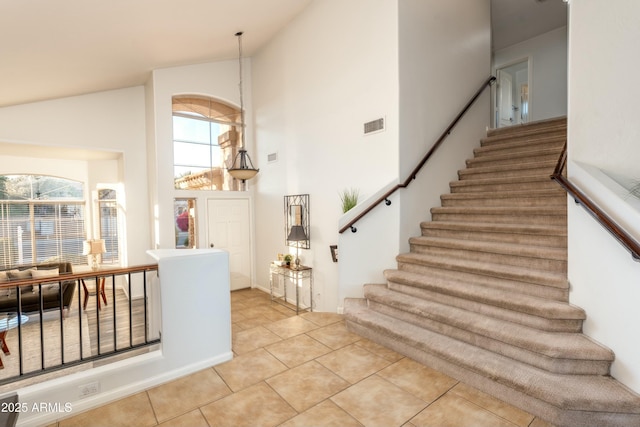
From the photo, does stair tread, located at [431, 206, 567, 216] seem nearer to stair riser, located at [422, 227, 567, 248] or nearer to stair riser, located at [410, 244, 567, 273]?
stair riser, located at [422, 227, 567, 248]

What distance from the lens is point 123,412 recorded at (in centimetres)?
224

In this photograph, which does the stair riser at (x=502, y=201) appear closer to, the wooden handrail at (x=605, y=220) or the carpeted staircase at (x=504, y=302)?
the carpeted staircase at (x=504, y=302)

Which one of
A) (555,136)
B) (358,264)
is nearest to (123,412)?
(358,264)

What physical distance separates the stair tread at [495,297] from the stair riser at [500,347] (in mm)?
322

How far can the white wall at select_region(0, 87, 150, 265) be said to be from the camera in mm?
5062

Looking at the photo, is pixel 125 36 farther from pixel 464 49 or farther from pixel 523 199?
pixel 523 199

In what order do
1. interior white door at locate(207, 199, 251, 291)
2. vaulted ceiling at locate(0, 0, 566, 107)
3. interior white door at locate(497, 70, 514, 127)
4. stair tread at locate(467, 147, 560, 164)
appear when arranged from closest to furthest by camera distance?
vaulted ceiling at locate(0, 0, 566, 107) < stair tread at locate(467, 147, 560, 164) < interior white door at locate(207, 199, 251, 291) < interior white door at locate(497, 70, 514, 127)

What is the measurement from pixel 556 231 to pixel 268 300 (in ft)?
14.5

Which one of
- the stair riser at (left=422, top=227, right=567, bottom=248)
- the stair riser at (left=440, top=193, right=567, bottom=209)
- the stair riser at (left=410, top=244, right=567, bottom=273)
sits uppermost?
the stair riser at (left=440, top=193, right=567, bottom=209)

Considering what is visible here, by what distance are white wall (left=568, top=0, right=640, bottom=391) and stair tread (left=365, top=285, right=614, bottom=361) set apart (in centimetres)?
15

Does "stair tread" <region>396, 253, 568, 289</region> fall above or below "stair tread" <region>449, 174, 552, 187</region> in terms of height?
below

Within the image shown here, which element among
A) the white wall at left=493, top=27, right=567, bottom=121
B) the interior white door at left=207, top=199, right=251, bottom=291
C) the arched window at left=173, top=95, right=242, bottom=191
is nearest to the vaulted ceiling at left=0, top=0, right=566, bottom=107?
the white wall at left=493, top=27, right=567, bottom=121

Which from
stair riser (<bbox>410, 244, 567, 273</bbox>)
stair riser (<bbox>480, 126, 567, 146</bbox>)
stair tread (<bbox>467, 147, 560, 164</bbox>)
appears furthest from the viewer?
stair riser (<bbox>480, 126, 567, 146</bbox>)

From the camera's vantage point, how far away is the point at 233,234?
643cm
